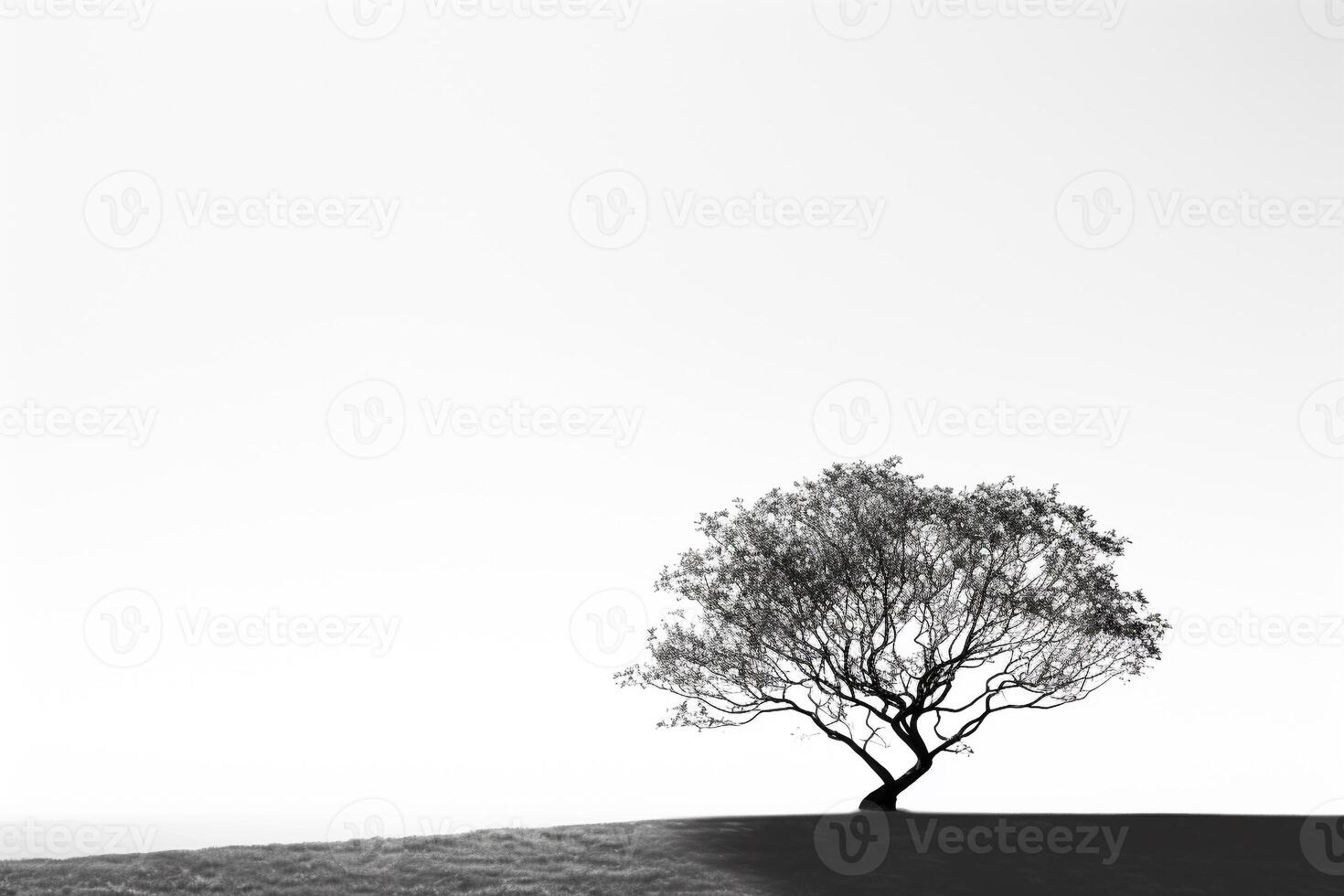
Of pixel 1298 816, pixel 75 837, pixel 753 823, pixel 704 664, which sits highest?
pixel 704 664

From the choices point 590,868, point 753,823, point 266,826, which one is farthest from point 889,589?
point 266,826

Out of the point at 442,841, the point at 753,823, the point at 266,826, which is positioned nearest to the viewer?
the point at 442,841

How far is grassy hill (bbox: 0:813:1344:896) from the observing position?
27.0 metres

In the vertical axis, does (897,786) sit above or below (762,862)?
above

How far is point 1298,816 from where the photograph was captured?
3834cm

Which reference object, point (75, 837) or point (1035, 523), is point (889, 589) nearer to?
point (1035, 523)

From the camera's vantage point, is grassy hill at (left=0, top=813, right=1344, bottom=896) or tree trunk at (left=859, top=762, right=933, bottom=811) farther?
tree trunk at (left=859, top=762, right=933, bottom=811)

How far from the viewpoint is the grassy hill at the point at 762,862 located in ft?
88.7

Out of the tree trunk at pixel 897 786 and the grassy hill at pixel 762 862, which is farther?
the tree trunk at pixel 897 786

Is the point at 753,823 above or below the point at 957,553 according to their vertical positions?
below

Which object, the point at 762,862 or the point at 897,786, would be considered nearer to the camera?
the point at 762,862

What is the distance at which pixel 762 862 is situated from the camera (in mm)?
30250

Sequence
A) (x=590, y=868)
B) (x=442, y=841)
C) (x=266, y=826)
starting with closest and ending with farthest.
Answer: (x=590, y=868)
(x=442, y=841)
(x=266, y=826)

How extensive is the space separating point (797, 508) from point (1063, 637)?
980 cm
